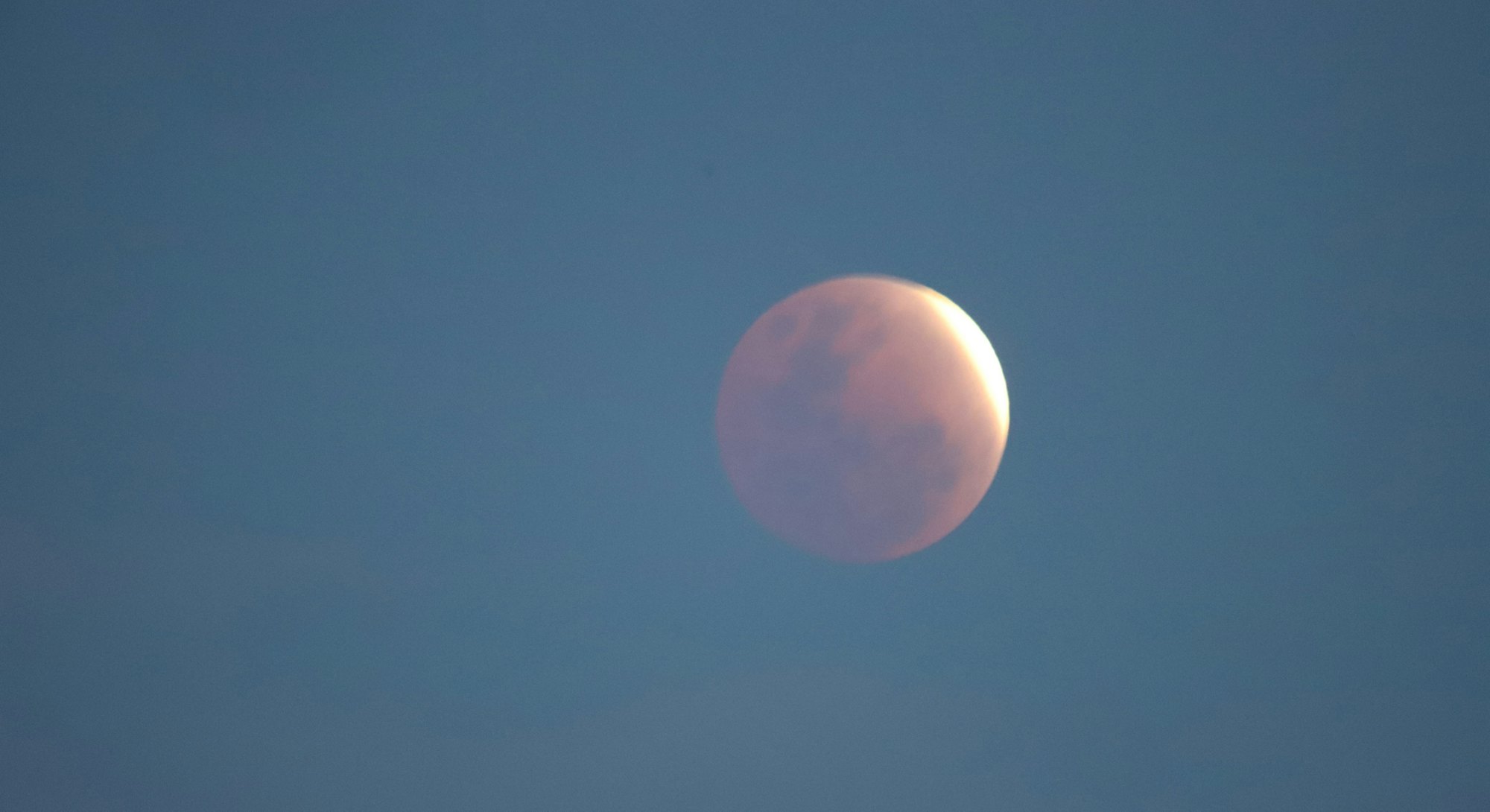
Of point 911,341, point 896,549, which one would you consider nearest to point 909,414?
point 911,341

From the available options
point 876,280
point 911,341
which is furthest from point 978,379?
point 876,280

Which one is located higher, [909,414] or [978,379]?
[978,379]

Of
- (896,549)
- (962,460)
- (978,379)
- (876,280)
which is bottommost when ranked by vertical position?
(896,549)

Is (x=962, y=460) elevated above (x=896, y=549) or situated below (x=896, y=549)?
above

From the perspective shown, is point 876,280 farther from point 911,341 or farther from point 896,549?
point 896,549

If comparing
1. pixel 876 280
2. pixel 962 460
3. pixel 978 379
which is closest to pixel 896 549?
pixel 962 460

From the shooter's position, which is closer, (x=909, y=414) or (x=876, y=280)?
(x=909, y=414)

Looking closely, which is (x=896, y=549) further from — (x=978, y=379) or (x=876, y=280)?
(x=876, y=280)

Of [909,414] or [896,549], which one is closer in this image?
[909,414]
